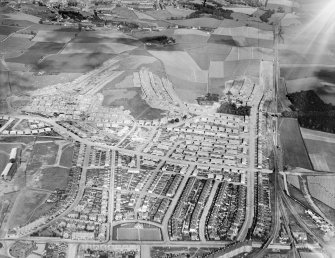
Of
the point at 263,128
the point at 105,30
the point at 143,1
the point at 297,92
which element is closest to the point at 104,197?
the point at 263,128

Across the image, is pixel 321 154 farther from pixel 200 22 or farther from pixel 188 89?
pixel 200 22

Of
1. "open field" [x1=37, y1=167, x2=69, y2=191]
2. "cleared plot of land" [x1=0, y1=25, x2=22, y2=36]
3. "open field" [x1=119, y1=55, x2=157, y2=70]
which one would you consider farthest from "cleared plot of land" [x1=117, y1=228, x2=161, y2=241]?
"cleared plot of land" [x1=0, y1=25, x2=22, y2=36]

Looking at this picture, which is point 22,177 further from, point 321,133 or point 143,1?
point 143,1

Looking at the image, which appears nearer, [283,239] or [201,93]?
[283,239]

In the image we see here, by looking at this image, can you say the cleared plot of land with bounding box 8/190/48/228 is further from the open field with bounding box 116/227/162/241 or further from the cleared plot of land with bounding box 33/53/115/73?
the cleared plot of land with bounding box 33/53/115/73

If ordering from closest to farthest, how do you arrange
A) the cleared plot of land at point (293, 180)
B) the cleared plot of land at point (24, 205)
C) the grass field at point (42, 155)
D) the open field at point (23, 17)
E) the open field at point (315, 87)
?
the cleared plot of land at point (24, 205) → the cleared plot of land at point (293, 180) → the grass field at point (42, 155) → the open field at point (315, 87) → the open field at point (23, 17)

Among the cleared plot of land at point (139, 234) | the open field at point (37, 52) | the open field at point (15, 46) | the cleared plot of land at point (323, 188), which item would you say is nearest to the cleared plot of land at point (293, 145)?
the cleared plot of land at point (323, 188)

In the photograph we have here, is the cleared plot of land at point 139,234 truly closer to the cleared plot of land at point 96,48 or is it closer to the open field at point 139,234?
the open field at point 139,234
